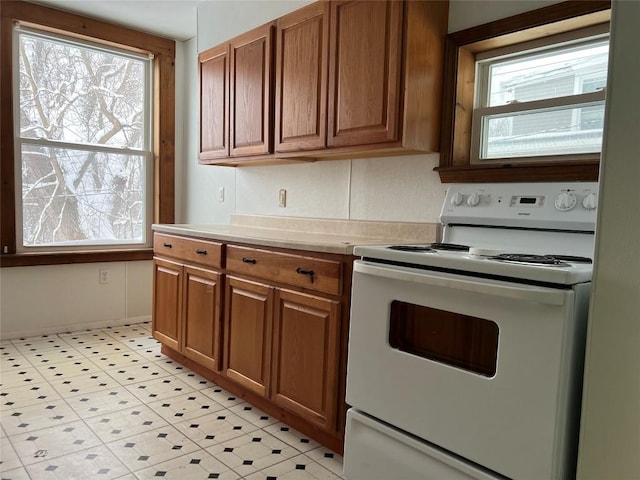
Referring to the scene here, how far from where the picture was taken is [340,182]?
2.67 m

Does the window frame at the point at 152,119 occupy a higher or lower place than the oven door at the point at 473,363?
higher

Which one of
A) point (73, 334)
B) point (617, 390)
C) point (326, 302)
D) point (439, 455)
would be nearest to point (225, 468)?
point (326, 302)

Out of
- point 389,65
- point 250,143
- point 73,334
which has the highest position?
point 389,65

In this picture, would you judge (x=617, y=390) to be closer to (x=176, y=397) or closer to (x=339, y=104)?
(x=339, y=104)

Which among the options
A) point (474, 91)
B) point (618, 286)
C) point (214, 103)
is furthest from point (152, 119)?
point (618, 286)

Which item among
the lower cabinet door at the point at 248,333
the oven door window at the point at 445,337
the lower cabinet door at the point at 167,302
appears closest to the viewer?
the oven door window at the point at 445,337

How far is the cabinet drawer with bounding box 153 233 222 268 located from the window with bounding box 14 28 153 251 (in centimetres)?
102

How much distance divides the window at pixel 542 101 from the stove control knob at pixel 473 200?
0.24m

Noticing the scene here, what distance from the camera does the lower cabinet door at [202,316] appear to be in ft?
8.26

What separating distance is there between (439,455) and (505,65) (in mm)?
1592

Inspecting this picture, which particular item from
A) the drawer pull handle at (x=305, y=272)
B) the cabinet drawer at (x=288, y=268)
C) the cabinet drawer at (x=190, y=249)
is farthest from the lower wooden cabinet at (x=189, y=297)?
the drawer pull handle at (x=305, y=272)

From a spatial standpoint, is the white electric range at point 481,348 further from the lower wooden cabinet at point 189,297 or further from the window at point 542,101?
the lower wooden cabinet at point 189,297

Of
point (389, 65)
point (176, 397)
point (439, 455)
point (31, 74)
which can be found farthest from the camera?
point (31, 74)

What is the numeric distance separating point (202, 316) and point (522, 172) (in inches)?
69.0
